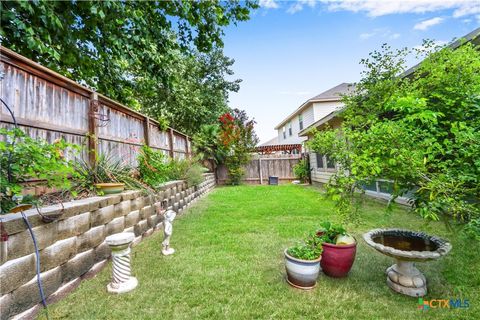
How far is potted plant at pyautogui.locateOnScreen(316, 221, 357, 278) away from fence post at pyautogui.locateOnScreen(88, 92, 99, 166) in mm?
3031

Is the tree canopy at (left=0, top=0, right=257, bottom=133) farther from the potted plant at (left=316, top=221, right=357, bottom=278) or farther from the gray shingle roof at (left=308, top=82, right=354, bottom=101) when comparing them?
the gray shingle roof at (left=308, top=82, right=354, bottom=101)

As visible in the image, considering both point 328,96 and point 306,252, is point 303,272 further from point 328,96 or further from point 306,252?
point 328,96

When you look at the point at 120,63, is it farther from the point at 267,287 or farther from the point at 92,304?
the point at 267,287

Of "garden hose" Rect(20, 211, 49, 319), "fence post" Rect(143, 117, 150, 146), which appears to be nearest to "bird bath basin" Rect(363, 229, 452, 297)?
"garden hose" Rect(20, 211, 49, 319)

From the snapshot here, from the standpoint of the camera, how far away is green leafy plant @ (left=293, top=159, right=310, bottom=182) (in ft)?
33.6

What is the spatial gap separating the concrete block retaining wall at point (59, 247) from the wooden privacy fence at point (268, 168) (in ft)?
26.9

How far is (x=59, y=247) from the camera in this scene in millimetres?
1787

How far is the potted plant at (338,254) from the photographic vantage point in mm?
2029

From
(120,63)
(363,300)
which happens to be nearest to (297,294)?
(363,300)

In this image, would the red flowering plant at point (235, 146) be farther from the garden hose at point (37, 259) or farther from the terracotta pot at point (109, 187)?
the garden hose at point (37, 259)

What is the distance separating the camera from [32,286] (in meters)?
1.55

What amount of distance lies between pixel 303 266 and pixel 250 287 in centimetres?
51

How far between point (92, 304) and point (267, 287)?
1435mm

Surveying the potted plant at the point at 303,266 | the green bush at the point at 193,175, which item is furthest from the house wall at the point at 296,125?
the potted plant at the point at 303,266
